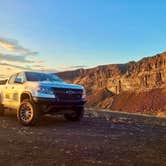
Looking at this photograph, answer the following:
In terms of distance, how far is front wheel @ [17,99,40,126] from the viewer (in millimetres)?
10664

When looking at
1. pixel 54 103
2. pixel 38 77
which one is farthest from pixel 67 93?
pixel 38 77

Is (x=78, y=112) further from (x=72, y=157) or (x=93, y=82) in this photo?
(x=93, y=82)

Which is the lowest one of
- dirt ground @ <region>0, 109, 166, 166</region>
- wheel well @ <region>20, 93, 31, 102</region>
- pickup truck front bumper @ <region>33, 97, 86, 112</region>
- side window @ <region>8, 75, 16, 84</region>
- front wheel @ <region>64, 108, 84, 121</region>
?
dirt ground @ <region>0, 109, 166, 166</region>

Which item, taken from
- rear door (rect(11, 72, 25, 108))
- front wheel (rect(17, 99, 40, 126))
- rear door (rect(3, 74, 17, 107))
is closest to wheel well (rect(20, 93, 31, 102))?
rear door (rect(11, 72, 25, 108))

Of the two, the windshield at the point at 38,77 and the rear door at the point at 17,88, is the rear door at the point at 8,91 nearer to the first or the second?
the rear door at the point at 17,88

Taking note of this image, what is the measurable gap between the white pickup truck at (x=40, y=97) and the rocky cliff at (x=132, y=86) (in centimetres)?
4943

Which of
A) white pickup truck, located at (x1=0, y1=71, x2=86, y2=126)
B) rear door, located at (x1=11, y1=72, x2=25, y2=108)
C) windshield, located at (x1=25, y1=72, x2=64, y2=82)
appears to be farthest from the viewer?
windshield, located at (x1=25, y1=72, x2=64, y2=82)

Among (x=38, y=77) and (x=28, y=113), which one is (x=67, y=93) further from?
(x=38, y=77)

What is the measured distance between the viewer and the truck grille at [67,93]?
11016mm

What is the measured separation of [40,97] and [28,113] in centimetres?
73

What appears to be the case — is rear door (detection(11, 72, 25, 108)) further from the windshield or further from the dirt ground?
the dirt ground

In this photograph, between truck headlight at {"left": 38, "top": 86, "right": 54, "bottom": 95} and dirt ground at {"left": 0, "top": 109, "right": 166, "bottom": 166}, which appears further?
truck headlight at {"left": 38, "top": 86, "right": 54, "bottom": 95}

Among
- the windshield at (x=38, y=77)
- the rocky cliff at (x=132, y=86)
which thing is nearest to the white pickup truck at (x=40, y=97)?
the windshield at (x=38, y=77)

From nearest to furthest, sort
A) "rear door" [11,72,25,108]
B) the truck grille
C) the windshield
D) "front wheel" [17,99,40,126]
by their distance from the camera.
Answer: "front wheel" [17,99,40,126] < the truck grille < "rear door" [11,72,25,108] < the windshield
